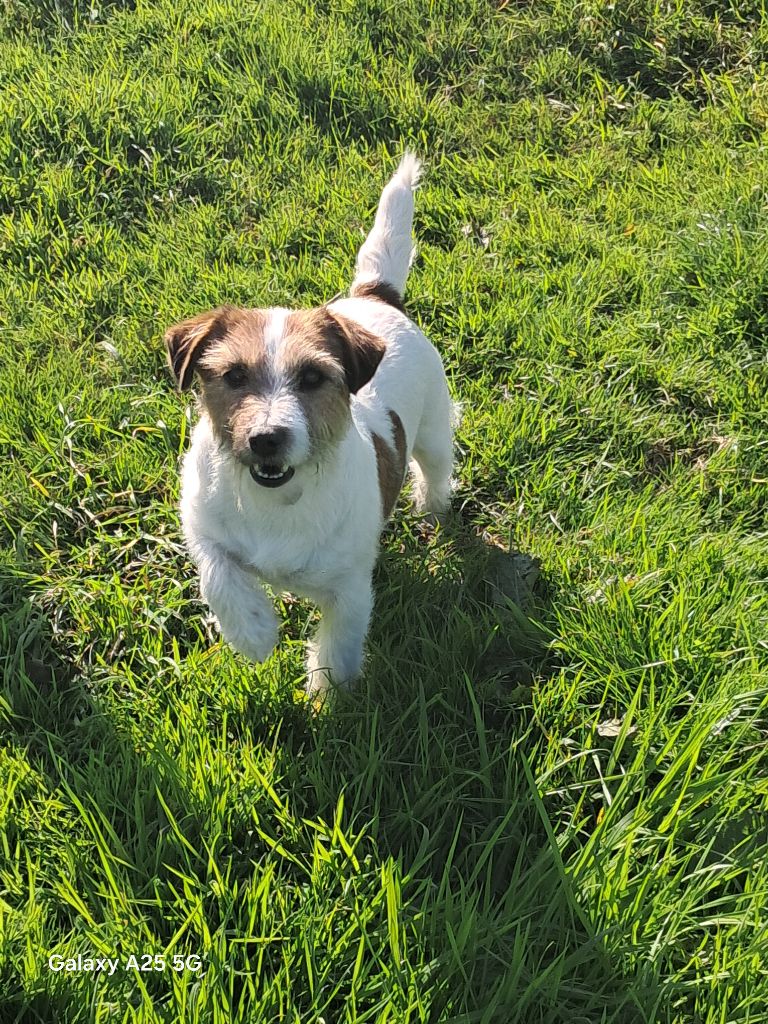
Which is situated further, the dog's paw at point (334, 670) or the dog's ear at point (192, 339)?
the dog's paw at point (334, 670)

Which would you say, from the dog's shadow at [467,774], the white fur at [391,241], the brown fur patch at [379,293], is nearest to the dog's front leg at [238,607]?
the dog's shadow at [467,774]

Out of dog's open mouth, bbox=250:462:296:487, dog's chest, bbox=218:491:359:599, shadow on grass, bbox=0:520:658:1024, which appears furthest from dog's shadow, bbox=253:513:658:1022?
dog's open mouth, bbox=250:462:296:487

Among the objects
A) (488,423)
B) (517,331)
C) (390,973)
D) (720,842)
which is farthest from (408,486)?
(390,973)

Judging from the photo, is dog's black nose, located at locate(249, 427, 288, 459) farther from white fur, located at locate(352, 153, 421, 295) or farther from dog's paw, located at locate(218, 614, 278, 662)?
white fur, located at locate(352, 153, 421, 295)

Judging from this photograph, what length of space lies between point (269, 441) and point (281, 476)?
20 centimetres

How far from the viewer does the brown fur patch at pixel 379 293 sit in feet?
13.1

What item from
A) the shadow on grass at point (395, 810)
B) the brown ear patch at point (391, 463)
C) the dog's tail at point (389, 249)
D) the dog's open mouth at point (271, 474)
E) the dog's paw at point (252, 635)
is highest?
the dog's tail at point (389, 249)

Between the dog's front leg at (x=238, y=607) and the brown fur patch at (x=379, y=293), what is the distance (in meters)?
1.54

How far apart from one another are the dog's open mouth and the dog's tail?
1.48m

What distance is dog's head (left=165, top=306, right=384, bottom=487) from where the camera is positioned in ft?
8.86

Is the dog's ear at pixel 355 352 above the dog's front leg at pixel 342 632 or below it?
above

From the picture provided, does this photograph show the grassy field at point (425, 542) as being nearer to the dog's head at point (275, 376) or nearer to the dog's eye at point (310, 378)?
the dog's head at point (275, 376)

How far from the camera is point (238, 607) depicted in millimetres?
2949

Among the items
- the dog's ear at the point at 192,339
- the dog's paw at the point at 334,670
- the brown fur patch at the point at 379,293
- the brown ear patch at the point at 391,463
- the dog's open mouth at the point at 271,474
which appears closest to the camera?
the dog's open mouth at the point at 271,474
